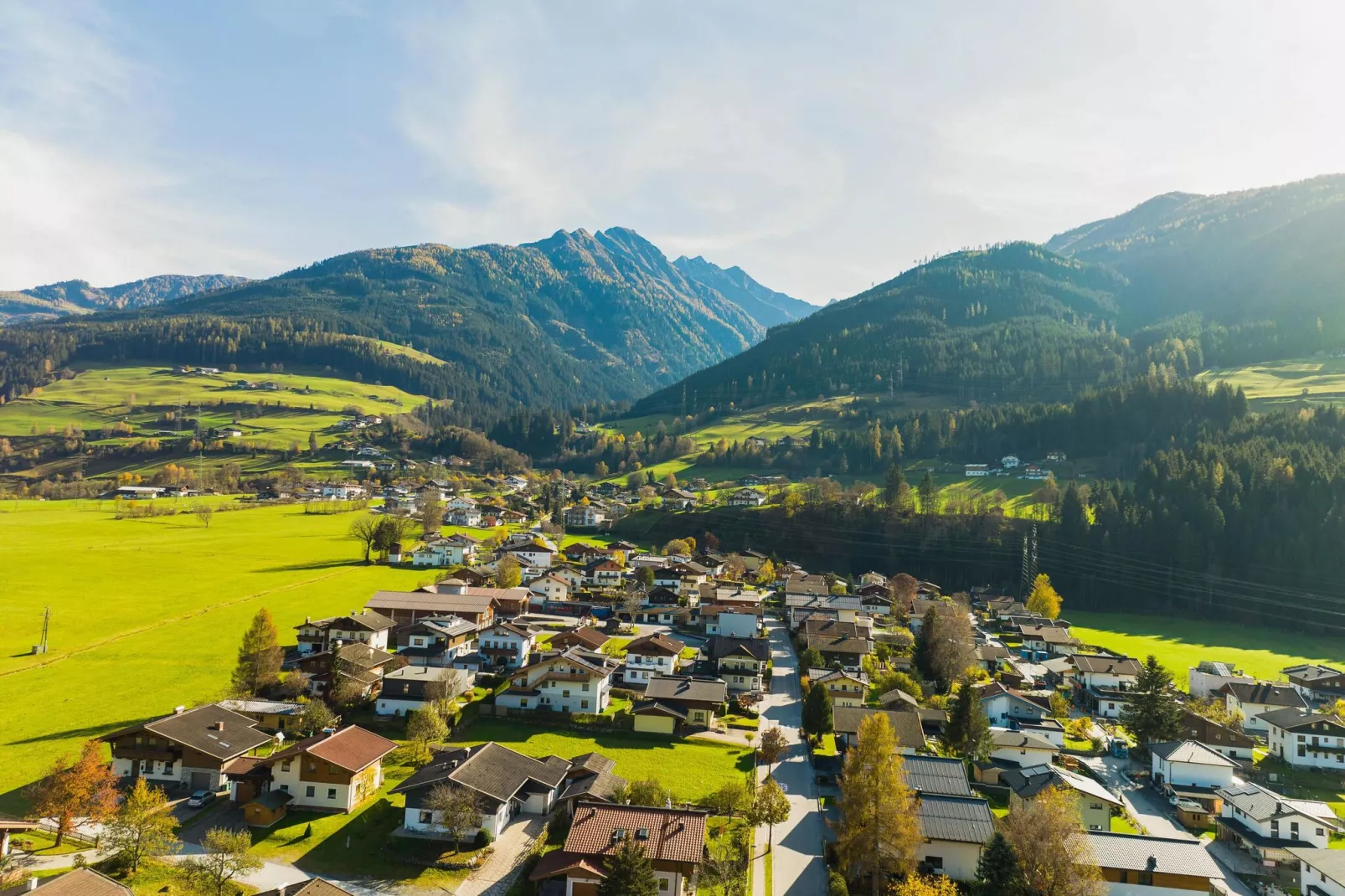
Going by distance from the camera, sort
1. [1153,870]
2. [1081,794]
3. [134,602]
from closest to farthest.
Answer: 1. [1153,870]
2. [1081,794]
3. [134,602]

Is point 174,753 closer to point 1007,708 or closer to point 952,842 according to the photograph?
point 952,842

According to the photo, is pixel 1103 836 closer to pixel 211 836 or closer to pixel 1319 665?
pixel 211 836

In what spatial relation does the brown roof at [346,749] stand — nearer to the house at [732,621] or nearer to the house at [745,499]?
the house at [732,621]

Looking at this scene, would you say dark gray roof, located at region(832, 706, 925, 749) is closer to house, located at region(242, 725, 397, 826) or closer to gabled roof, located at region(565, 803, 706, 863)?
gabled roof, located at region(565, 803, 706, 863)

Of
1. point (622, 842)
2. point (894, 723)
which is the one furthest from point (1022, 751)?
point (622, 842)

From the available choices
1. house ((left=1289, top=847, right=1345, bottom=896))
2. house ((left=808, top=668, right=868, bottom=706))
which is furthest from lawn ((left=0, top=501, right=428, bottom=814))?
house ((left=1289, top=847, right=1345, bottom=896))
